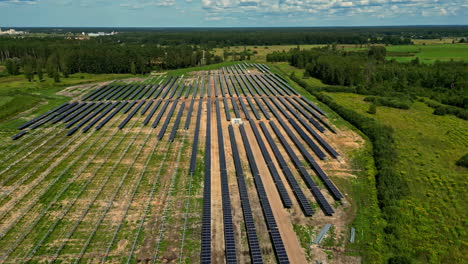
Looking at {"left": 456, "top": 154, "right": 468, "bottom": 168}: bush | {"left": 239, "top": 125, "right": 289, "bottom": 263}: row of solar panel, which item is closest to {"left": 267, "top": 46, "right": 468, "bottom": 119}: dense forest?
{"left": 456, "top": 154, "right": 468, "bottom": 168}: bush

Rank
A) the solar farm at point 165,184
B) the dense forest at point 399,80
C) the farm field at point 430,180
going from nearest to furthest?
the solar farm at point 165,184
the farm field at point 430,180
the dense forest at point 399,80

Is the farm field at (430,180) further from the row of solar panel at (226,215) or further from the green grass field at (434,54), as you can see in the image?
the green grass field at (434,54)

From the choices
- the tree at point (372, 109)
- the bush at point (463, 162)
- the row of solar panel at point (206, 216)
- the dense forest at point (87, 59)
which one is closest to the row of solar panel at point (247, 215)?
the row of solar panel at point (206, 216)

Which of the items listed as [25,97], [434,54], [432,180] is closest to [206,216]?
[432,180]

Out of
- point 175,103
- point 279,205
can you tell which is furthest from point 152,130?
point 279,205

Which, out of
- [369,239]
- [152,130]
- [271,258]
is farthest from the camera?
[152,130]

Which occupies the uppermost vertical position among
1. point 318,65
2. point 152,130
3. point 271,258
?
point 318,65

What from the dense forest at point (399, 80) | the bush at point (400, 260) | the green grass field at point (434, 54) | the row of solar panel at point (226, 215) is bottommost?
the bush at point (400, 260)

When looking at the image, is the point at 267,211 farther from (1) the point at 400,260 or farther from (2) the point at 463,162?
(2) the point at 463,162

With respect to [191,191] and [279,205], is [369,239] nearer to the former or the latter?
[279,205]
